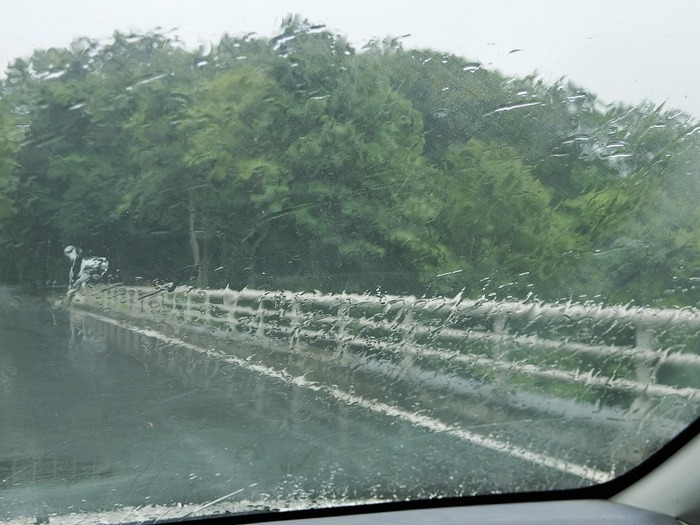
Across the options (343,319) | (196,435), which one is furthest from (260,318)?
(196,435)

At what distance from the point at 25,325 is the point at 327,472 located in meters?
1.68

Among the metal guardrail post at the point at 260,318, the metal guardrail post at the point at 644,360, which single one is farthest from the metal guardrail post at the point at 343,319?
the metal guardrail post at the point at 644,360

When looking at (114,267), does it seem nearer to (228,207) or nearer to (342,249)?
(228,207)

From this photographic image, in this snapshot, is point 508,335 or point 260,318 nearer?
point 260,318

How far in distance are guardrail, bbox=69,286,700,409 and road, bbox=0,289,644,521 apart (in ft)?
0.79

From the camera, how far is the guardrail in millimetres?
4688

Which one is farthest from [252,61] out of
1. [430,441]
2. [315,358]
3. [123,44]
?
[430,441]

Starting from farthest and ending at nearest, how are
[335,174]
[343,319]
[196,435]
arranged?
[343,319]
[335,174]
[196,435]

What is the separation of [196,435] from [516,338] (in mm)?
1865

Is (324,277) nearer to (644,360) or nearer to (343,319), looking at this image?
(343,319)

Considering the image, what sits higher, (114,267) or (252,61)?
(252,61)

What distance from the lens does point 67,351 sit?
4285 mm

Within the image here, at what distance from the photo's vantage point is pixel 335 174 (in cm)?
454

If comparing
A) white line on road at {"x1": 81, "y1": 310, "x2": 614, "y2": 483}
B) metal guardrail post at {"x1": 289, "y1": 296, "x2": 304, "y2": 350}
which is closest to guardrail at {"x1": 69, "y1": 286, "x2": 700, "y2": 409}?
metal guardrail post at {"x1": 289, "y1": 296, "x2": 304, "y2": 350}
